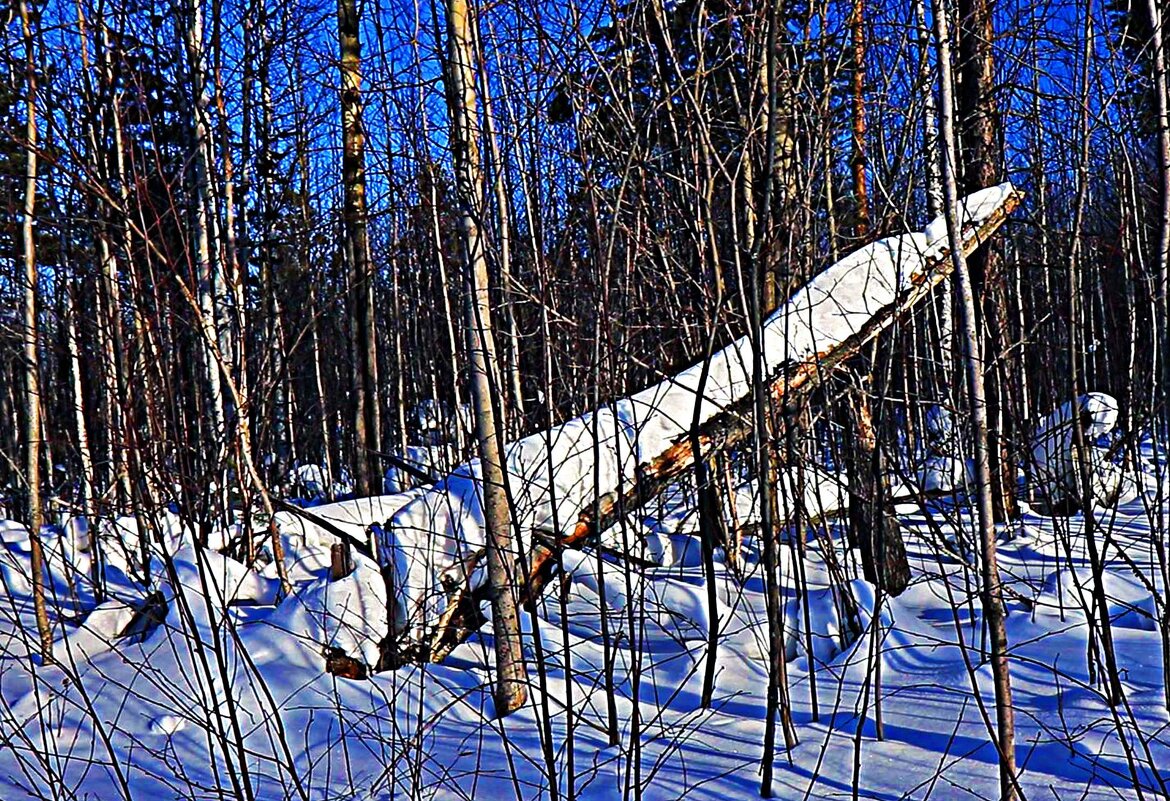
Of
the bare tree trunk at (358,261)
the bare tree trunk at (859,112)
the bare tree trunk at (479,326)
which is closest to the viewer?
the bare tree trunk at (479,326)

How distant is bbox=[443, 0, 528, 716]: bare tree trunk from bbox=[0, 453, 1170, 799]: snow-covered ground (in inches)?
11.2

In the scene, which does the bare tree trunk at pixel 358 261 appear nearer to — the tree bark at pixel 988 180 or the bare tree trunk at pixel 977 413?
the tree bark at pixel 988 180

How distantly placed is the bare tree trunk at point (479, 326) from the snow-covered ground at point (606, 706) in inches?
11.2

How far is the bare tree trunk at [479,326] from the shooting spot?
10.2ft

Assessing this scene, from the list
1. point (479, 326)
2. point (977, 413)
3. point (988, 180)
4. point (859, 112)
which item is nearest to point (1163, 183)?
point (977, 413)

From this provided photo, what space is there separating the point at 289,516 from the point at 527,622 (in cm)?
285

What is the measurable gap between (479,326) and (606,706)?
66.4 inches

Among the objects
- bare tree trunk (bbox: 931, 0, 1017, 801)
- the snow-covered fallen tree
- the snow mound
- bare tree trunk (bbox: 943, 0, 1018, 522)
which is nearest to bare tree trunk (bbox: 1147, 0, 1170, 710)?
bare tree trunk (bbox: 931, 0, 1017, 801)

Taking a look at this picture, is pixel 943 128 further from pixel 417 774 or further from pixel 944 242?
pixel 417 774

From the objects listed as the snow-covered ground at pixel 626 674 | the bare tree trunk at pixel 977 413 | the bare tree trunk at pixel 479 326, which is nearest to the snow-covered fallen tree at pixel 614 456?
the snow-covered ground at pixel 626 674

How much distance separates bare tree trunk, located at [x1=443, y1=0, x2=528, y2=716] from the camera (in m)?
3.09

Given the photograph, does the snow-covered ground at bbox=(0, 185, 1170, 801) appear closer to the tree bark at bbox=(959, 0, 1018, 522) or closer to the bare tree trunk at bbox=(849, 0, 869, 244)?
the tree bark at bbox=(959, 0, 1018, 522)

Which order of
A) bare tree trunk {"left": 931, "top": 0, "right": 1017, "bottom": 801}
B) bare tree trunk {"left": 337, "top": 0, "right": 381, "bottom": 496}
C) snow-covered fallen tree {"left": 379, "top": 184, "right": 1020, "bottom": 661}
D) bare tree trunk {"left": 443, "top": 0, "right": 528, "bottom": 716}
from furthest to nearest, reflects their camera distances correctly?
bare tree trunk {"left": 337, "top": 0, "right": 381, "bottom": 496}, snow-covered fallen tree {"left": 379, "top": 184, "right": 1020, "bottom": 661}, bare tree trunk {"left": 443, "top": 0, "right": 528, "bottom": 716}, bare tree trunk {"left": 931, "top": 0, "right": 1017, "bottom": 801}

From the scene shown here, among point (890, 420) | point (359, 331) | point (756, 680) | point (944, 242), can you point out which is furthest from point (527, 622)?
point (359, 331)
